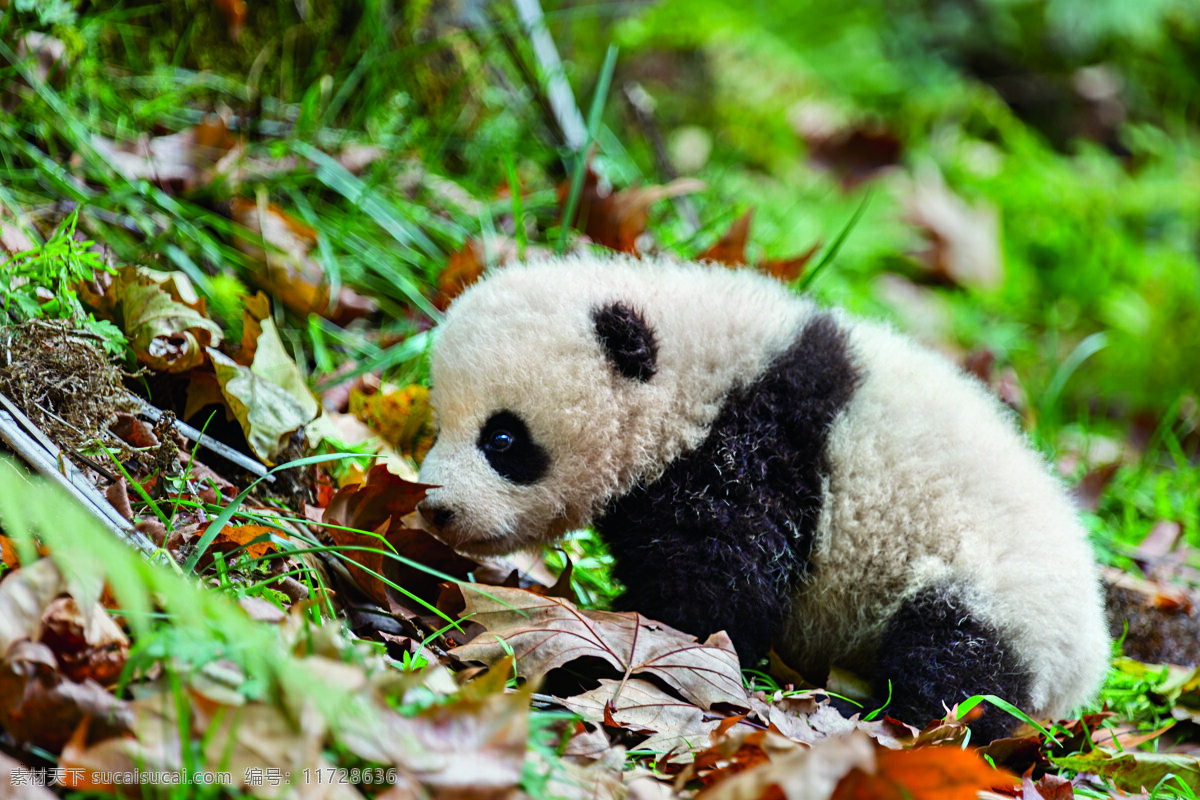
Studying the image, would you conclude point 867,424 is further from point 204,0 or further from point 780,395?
point 204,0

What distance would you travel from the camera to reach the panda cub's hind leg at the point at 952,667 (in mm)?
2748

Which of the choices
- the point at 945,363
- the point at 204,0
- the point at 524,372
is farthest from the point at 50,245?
the point at 945,363

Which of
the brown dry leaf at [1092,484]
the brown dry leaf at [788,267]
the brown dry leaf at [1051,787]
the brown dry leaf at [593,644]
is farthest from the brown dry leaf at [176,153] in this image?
the brown dry leaf at [1092,484]

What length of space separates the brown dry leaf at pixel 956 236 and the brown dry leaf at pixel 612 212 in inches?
132

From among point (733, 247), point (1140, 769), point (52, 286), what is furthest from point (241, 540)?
point (733, 247)

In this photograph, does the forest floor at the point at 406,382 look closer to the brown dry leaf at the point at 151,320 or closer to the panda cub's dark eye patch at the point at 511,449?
the brown dry leaf at the point at 151,320

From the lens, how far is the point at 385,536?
9.30ft

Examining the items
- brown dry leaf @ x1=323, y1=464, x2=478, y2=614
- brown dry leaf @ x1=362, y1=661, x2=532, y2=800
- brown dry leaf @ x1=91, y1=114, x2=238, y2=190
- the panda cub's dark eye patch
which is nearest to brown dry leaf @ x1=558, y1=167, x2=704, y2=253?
brown dry leaf @ x1=91, y1=114, x2=238, y2=190

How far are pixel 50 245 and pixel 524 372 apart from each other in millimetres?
1510

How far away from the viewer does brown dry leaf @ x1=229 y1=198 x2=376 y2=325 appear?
12.9 ft

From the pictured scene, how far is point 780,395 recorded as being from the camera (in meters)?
2.95

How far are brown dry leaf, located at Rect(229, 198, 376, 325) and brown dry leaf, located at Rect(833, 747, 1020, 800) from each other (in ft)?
9.66

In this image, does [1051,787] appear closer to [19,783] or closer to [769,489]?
[769,489]

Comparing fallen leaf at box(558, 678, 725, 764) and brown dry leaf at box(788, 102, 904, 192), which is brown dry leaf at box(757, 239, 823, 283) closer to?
fallen leaf at box(558, 678, 725, 764)
